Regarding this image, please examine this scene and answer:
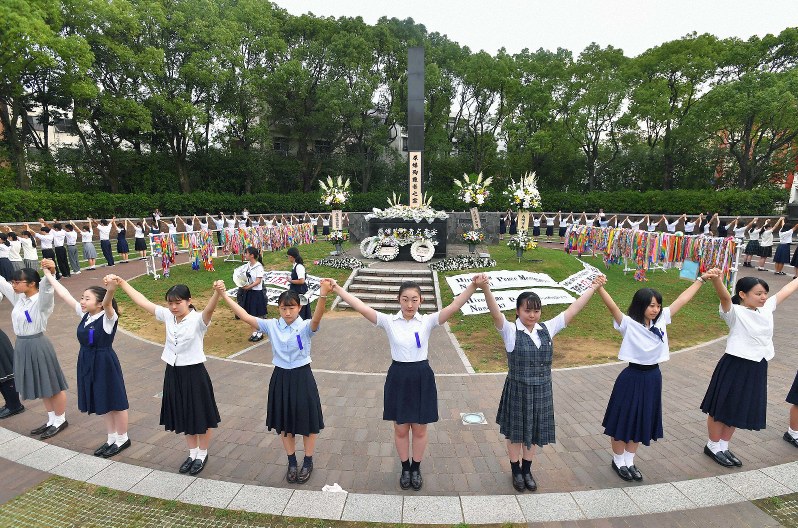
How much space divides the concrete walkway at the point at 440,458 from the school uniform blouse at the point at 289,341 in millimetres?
1257

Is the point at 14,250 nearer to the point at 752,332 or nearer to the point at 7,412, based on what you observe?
the point at 7,412

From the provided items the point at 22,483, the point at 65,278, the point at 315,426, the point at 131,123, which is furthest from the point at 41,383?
the point at 131,123

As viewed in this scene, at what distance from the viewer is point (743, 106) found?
2408 centimetres

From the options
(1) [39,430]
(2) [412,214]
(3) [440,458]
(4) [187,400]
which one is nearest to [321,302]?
(4) [187,400]

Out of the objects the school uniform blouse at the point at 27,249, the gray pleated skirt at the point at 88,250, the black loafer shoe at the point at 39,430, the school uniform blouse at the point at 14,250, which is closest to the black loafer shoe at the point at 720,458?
the black loafer shoe at the point at 39,430

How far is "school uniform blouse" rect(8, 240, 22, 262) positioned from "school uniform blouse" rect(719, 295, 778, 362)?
15.9 metres

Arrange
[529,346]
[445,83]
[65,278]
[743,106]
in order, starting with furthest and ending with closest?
[445,83]
[743,106]
[65,278]
[529,346]

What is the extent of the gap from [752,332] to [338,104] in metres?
29.8

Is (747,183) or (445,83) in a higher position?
(445,83)

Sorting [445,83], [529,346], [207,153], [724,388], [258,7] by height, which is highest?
[258,7]

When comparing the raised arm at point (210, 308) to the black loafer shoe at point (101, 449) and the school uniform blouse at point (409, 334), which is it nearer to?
the school uniform blouse at point (409, 334)

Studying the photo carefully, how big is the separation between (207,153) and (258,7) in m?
11.5

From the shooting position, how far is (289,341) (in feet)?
12.8

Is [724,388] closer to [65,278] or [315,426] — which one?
[315,426]
